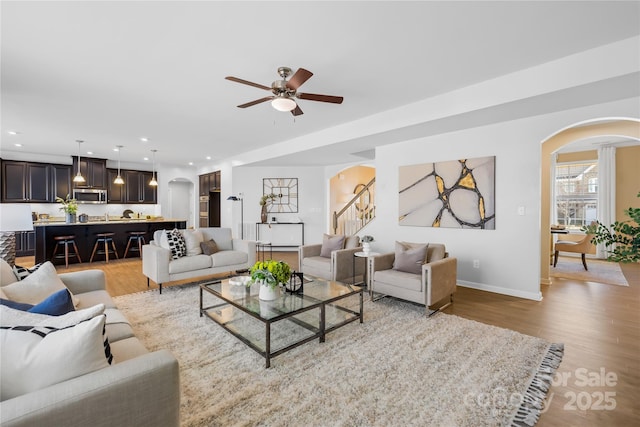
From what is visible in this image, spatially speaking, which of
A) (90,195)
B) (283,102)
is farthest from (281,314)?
(90,195)

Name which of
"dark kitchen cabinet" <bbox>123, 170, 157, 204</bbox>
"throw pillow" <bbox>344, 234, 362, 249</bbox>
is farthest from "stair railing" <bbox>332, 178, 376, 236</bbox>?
"dark kitchen cabinet" <bbox>123, 170, 157, 204</bbox>

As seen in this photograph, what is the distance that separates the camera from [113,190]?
29.3 ft

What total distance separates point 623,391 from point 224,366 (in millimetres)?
2960

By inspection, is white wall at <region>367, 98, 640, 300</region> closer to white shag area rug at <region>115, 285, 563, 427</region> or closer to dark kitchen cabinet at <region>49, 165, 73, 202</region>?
white shag area rug at <region>115, 285, 563, 427</region>

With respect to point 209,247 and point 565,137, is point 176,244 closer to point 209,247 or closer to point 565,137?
point 209,247

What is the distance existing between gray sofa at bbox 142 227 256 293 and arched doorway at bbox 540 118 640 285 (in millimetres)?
4892

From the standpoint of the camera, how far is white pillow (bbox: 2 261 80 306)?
1.97 metres

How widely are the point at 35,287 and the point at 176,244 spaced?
246 cm

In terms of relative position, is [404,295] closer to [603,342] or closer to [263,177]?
[603,342]

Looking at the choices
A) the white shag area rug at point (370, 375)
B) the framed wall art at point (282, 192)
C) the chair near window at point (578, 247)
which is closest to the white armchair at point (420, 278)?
the white shag area rug at point (370, 375)

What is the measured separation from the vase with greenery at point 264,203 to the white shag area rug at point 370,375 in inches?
220

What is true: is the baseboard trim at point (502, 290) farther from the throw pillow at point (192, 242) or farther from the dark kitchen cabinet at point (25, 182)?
the dark kitchen cabinet at point (25, 182)

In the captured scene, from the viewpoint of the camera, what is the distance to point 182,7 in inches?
85.5

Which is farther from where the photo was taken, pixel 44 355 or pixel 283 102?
pixel 283 102
